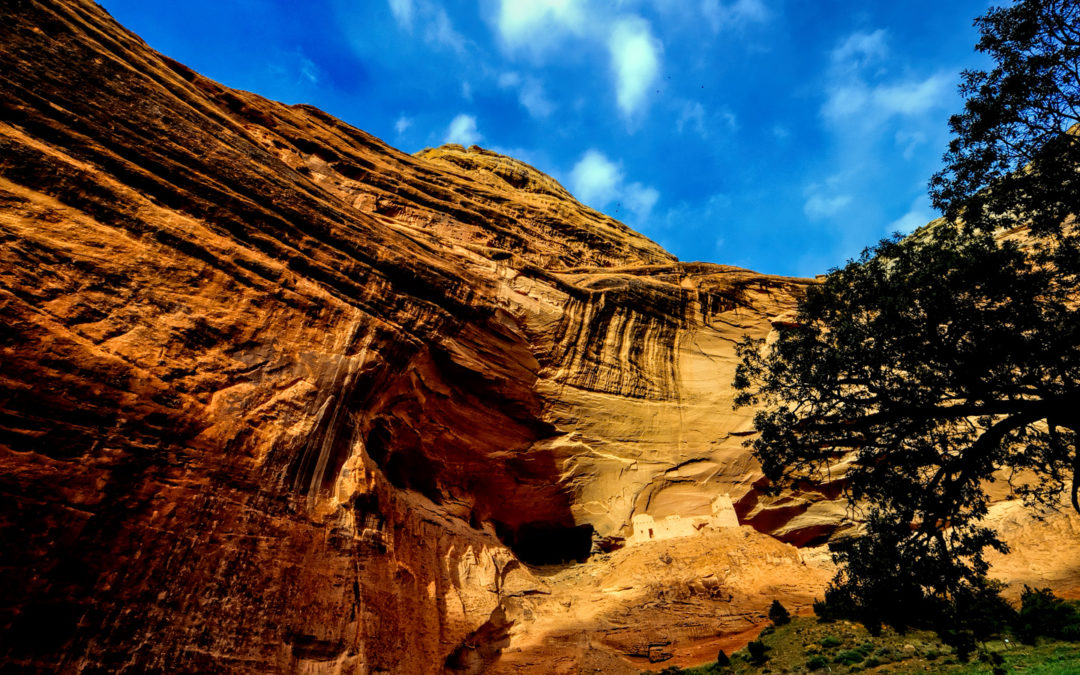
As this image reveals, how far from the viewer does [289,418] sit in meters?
12.2

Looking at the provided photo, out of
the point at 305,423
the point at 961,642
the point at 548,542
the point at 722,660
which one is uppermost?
the point at 305,423

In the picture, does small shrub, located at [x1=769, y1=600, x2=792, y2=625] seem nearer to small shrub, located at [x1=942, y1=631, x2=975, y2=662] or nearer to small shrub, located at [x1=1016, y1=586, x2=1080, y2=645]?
small shrub, located at [x1=942, y1=631, x2=975, y2=662]

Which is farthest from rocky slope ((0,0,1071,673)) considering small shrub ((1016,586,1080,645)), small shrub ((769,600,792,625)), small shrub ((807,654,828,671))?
small shrub ((1016,586,1080,645))

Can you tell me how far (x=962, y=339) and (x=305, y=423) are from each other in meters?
15.1

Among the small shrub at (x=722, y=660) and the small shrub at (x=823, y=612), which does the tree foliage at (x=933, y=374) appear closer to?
the small shrub at (x=823, y=612)

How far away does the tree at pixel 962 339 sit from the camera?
1055 centimetres

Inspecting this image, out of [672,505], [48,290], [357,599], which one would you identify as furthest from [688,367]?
[48,290]

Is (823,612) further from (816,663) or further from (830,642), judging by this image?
(816,663)

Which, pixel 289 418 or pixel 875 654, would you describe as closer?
pixel 289 418

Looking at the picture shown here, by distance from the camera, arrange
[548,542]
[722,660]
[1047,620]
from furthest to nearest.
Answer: [548,542], [722,660], [1047,620]

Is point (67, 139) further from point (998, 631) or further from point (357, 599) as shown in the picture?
point (998, 631)

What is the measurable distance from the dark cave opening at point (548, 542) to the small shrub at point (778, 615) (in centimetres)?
715

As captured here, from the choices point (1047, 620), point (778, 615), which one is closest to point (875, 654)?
point (778, 615)

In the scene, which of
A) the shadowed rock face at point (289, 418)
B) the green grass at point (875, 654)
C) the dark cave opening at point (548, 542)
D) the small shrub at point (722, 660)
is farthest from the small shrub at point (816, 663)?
the dark cave opening at point (548, 542)
